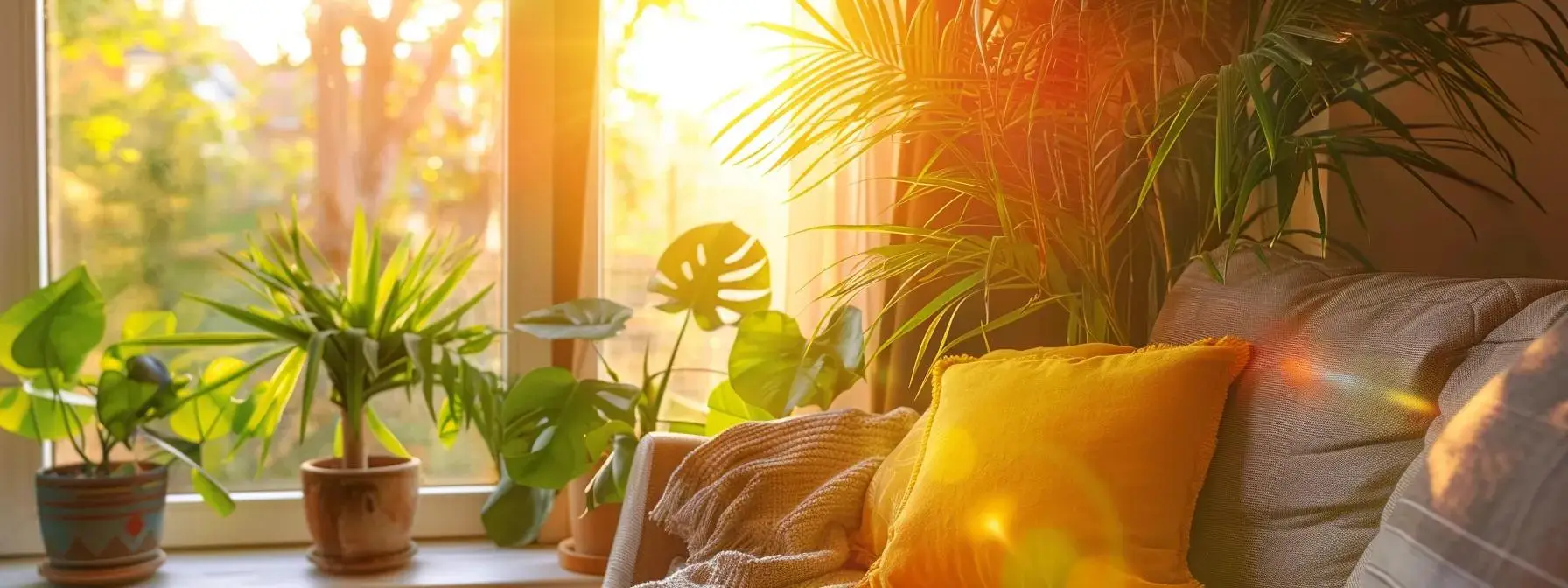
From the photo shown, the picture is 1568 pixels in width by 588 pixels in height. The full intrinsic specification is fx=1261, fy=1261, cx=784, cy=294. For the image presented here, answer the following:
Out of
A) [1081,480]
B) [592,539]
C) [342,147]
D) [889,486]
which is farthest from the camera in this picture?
[342,147]

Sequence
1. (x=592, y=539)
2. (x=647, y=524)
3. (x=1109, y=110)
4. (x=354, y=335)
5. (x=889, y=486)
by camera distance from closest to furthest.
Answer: (x=889, y=486), (x=647, y=524), (x=1109, y=110), (x=354, y=335), (x=592, y=539)

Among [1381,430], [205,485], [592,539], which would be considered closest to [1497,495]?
[1381,430]

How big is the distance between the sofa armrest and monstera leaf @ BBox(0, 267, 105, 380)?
1070mm

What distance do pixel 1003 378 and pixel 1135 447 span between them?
21 centimetres

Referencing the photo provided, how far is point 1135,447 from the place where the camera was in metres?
1.34

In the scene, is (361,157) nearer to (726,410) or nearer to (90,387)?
(90,387)

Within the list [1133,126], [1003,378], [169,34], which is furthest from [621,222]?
[1003,378]

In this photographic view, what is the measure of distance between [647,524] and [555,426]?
1.48 ft

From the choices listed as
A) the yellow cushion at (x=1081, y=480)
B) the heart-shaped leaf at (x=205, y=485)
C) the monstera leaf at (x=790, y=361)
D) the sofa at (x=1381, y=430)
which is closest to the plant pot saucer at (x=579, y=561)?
the monstera leaf at (x=790, y=361)

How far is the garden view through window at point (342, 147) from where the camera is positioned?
2.55m

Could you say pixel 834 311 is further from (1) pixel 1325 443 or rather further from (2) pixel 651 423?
(1) pixel 1325 443

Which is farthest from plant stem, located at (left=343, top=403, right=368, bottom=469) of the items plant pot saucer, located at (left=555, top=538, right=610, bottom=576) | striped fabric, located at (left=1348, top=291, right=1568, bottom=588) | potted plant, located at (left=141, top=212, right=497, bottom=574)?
striped fabric, located at (left=1348, top=291, right=1568, bottom=588)

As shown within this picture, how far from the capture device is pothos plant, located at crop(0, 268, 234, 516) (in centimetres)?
221

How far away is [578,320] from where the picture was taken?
2.28m
